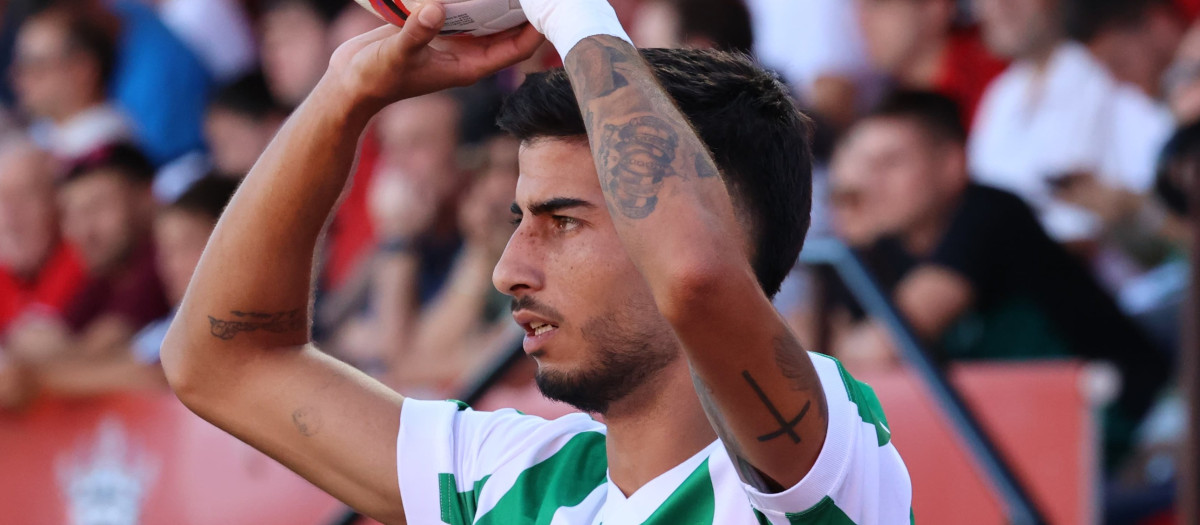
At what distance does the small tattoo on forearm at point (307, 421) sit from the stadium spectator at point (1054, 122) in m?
2.80

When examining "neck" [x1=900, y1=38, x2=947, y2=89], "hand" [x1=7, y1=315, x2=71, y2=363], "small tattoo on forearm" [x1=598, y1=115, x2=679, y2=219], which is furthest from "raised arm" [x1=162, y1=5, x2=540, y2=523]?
"hand" [x1=7, y1=315, x2=71, y2=363]

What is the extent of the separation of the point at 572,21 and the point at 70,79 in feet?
21.5

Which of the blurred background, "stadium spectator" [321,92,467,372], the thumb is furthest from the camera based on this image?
"stadium spectator" [321,92,467,372]

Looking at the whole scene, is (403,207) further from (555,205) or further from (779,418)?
(779,418)

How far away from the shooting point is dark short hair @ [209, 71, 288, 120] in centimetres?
689

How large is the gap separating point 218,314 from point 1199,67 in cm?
334

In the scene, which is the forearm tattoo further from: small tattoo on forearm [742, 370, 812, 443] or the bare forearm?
the bare forearm

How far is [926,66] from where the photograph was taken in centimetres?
539

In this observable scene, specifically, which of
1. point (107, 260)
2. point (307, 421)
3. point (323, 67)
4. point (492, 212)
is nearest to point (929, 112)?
point (492, 212)

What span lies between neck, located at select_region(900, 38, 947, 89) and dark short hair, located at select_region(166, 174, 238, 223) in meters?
2.90

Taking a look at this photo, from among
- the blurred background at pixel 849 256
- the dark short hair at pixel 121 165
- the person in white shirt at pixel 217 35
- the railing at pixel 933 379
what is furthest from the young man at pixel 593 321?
the person in white shirt at pixel 217 35

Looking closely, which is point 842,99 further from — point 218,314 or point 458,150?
point 218,314

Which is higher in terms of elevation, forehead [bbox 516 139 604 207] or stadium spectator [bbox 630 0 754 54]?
forehead [bbox 516 139 604 207]

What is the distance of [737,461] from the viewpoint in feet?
6.35
